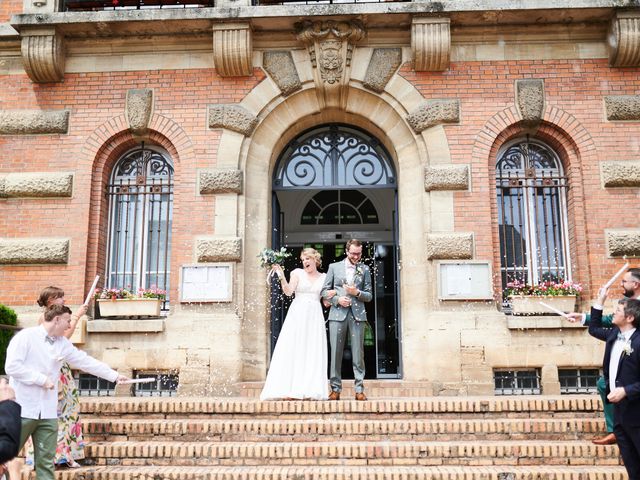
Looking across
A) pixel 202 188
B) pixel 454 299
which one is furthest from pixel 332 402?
pixel 202 188

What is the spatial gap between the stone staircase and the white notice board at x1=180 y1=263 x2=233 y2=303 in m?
2.37

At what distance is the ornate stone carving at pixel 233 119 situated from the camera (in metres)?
10.6

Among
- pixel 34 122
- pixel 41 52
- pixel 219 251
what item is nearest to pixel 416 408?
pixel 219 251

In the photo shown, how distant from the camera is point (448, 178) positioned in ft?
33.6

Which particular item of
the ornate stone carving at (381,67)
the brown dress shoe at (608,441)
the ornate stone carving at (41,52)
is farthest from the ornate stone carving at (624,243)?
the ornate stone carving at (41,52)

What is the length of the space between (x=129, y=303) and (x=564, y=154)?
7.32 metres

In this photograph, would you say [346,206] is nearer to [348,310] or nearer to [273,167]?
[273,167]

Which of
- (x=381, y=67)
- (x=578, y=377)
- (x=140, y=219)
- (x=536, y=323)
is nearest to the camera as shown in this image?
(x=536, y=323)

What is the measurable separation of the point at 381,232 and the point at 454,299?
2.31 m

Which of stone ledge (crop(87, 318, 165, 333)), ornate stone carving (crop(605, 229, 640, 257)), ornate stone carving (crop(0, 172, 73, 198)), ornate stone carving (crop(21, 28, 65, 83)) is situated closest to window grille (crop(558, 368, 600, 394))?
ornate stone carving (crop(605, 229, 640, 257))

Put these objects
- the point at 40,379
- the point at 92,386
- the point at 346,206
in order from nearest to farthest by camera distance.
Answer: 1. the point at 40,379
2. the point at 92,386
3. the point at 346,206

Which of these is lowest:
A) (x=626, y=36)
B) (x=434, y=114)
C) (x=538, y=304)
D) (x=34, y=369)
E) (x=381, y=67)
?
(x=34, y=369)

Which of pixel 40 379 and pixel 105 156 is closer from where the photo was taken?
pixel 40 379

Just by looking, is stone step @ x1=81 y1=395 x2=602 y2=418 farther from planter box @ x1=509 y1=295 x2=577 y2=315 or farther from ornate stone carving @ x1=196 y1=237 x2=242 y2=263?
ornate stone carving @ x1=196 y1=237 x2=242 y2=263
